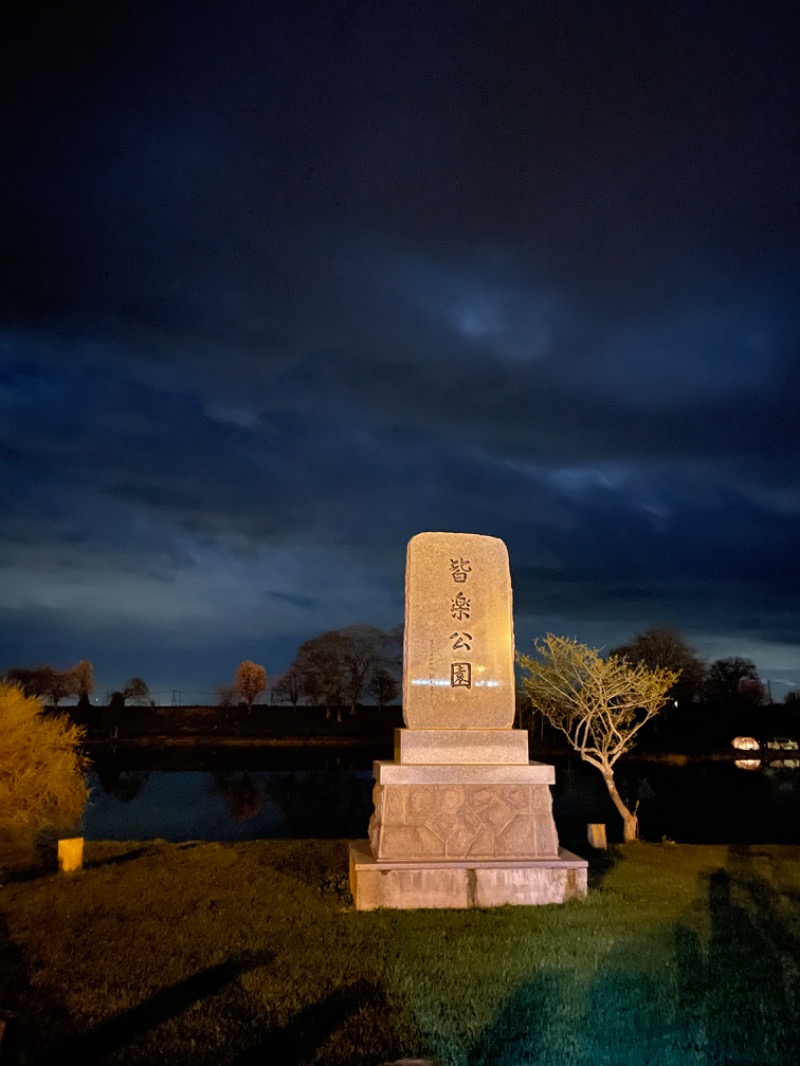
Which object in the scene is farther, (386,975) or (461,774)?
(461,774)

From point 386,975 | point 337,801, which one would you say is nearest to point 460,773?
point 386,975

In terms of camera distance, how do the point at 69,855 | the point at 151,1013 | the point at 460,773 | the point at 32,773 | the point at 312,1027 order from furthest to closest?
the point at 32,773 → the point at 69,855 → the point at 460,773 → the point at 151,1013 → the point at 312,1027

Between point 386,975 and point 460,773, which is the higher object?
point 460,773

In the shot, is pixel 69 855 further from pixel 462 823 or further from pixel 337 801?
pixel 337 801

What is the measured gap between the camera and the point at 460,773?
8516 mm

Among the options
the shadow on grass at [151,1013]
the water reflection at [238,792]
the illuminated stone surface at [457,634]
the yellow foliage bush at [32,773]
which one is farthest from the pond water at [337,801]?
the shadow on grass at [151,1013]

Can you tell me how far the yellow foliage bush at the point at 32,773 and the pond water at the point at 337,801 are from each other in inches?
46.9

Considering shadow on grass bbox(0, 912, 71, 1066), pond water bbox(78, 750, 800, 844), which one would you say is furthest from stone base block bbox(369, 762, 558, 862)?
pond water bbox(78, 750, 800, 844)

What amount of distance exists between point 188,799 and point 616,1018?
22.9 meters

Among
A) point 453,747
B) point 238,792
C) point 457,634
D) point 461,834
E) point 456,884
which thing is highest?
point 457,634

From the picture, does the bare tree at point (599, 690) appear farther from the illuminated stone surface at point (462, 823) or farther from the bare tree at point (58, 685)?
the bare tree at point (58, 685)

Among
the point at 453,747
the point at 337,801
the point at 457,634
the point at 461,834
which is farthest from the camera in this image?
the point at 337,801

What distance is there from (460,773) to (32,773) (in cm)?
1192

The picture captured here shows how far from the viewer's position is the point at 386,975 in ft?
20.0
